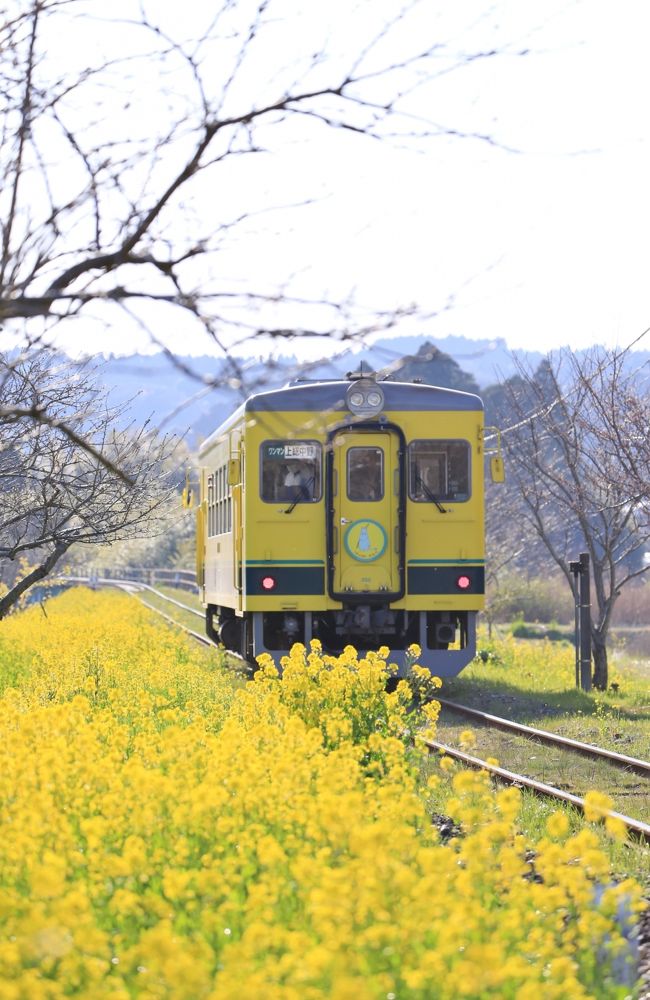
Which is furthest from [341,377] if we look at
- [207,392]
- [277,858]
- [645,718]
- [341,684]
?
[645,718]

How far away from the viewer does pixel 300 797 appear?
525cm

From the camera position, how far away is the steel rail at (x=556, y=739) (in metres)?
10.7

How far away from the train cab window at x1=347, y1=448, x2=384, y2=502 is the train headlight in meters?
0.54

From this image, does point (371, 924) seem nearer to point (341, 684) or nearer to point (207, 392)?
point (207, 392)

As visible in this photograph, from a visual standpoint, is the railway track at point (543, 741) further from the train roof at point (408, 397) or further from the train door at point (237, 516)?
the train roof at point (408, 397)

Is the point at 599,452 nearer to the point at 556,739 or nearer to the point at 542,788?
the point at 556,739

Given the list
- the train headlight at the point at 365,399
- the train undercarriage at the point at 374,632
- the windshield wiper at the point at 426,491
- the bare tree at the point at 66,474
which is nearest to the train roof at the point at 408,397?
the train headlight at the point at 365,399

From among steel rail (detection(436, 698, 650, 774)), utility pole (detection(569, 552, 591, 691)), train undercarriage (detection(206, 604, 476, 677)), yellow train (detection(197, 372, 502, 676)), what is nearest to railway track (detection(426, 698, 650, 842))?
steel rail (detection(436, 698, 650, 774))

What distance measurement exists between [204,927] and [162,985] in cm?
46

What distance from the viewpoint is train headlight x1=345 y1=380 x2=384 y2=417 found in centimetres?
1438

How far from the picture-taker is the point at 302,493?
49.5ft

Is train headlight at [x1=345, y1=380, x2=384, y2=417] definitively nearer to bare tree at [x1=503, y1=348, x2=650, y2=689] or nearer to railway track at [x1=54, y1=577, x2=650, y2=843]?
bare tree at [x1=503, y1=348, x2=650, y2=689]

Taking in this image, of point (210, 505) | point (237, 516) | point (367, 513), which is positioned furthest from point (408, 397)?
point (210, 505)

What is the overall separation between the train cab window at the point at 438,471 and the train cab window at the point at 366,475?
0.32m
